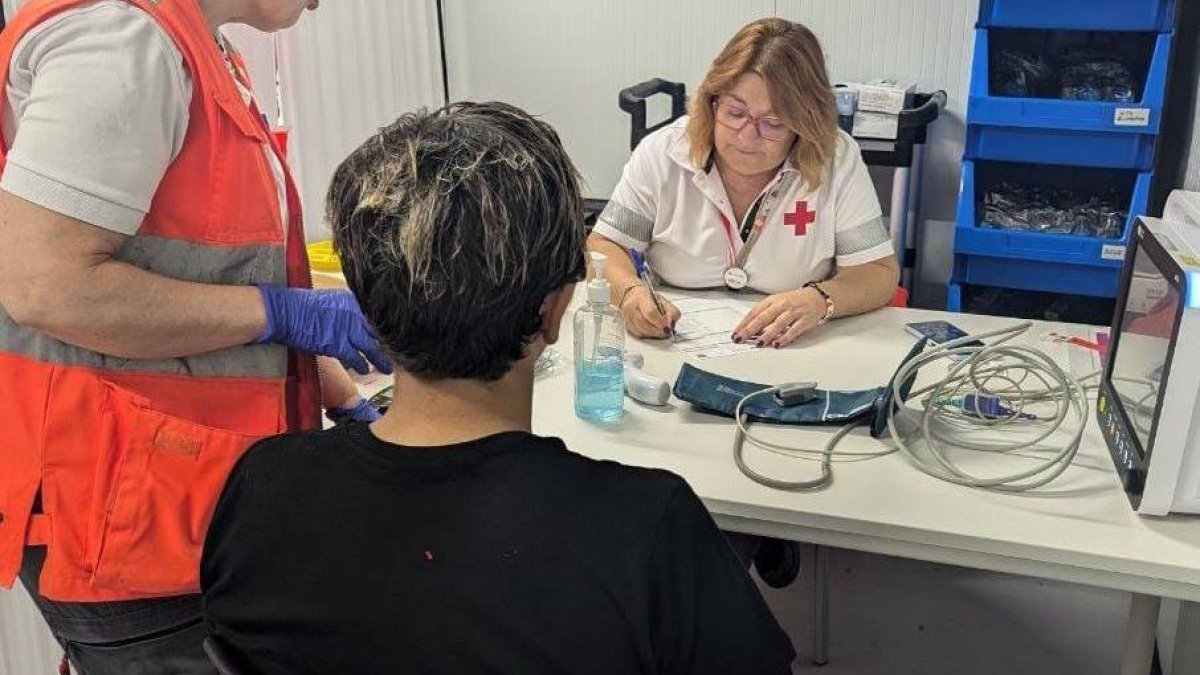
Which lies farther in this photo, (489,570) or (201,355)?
(201,355)

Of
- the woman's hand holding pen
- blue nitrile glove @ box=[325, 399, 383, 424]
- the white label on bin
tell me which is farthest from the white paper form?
the white label on bin

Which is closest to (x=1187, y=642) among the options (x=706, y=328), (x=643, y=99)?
(x=706, y=328)

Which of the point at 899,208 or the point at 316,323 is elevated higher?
the point at 316,323

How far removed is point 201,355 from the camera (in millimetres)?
1190

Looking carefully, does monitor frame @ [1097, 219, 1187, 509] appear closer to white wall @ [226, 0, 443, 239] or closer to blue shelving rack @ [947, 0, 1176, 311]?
blue shelving rack @ [947, 0, 1176, 311]

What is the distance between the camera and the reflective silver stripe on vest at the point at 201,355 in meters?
1.13

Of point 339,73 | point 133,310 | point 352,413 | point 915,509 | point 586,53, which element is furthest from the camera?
point 586,53

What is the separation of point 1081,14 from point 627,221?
4.50 feet

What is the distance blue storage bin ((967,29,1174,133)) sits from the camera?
8.63ft

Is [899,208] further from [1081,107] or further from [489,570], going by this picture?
[489,570]

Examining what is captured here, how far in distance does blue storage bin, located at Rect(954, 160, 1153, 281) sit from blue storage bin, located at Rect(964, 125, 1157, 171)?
5cm

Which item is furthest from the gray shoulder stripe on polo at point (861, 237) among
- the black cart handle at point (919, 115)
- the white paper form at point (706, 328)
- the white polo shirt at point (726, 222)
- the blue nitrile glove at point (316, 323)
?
the blue nitrile glove at point (316, 323)

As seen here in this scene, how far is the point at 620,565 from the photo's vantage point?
2.81 feet

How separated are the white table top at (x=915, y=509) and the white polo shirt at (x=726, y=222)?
0.67 metres
